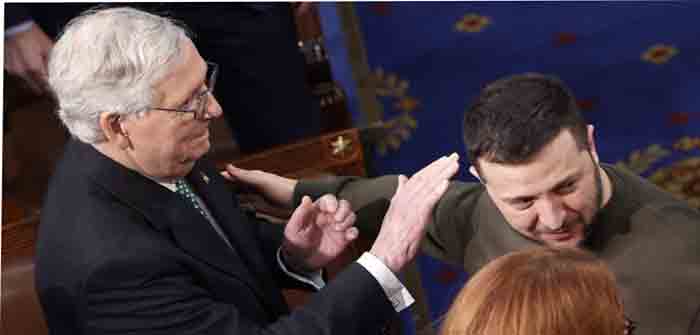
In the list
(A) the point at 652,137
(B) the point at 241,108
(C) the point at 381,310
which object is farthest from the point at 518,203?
(A) the point at 652,137

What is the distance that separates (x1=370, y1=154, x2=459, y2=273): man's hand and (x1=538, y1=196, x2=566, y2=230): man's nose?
0.19m

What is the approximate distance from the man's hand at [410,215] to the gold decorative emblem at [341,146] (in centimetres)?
55

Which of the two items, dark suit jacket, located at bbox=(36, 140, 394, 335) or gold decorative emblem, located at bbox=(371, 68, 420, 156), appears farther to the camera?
gold decorative emblem, located at bbox=(371, 68, 420, 156)

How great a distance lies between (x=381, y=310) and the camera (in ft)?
6.40

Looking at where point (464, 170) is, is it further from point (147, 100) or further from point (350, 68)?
point (147, 100)

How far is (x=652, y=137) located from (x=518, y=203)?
5.36 ft

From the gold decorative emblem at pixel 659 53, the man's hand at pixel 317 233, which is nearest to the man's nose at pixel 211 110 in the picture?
the man's hand at pixel 317 233

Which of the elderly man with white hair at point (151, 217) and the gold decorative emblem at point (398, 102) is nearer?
the elderly man with white hair at point (151, 217)

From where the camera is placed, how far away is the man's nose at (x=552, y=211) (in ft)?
5.84

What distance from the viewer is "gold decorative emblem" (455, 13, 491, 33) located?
3.51 meters

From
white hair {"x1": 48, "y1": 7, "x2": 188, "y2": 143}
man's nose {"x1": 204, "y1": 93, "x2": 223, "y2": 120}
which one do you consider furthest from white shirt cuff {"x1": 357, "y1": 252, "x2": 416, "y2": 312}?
white hair {"x1": 48, "y1": 7, "x2": 188, "y2": 143}

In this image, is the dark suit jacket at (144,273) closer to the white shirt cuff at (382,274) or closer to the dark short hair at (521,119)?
the white shirt cuff at (382,274)

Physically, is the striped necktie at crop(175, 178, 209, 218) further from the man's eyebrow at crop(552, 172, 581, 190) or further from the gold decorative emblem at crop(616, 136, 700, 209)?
the gold decorative emblem at crop(616, 136, 700, 209)

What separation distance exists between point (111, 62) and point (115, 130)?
0.15m
